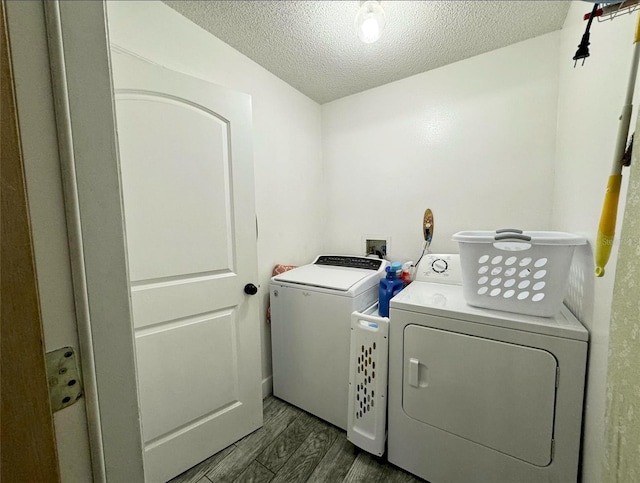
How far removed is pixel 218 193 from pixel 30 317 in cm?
107

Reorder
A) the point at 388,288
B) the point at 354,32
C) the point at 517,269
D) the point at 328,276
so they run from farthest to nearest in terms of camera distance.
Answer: the point at 328,276 < the point at 388,288 < the point at 354,32 < the point at 517,269

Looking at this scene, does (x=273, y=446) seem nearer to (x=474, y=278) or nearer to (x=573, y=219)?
(x=474, y=278)

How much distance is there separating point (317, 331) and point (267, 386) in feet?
2.25

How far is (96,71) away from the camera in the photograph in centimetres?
44

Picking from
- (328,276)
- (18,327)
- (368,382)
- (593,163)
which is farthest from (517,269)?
(18,327)

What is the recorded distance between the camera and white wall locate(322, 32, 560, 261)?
1.52 meters

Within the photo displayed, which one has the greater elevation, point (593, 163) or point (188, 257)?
point (593, 163)

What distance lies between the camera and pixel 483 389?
1058 millimetres

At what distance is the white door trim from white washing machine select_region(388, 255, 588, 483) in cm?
109

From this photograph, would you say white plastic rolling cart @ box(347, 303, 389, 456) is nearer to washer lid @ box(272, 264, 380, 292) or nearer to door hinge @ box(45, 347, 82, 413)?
washer lid @ box(272, 264, 380, 292)

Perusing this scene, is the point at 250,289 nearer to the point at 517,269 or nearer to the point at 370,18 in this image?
→ the point at 517,269

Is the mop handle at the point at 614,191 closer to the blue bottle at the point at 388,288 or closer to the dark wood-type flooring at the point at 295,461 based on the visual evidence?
the blue bottle at the point at 388,288

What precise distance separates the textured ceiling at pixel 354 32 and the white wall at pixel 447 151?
153mm

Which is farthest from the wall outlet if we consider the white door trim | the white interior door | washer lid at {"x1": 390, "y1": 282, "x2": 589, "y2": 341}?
the white door trim
